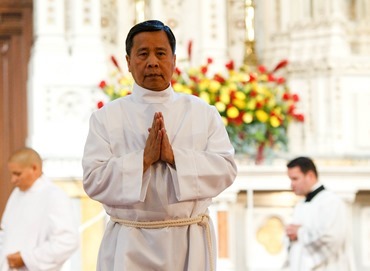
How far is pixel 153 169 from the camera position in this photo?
153 inches

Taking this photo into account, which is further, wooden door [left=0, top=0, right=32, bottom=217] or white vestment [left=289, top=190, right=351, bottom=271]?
wooden door [left=0, top=0, right=32, bottom=217]

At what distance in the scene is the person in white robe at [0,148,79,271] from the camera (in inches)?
237

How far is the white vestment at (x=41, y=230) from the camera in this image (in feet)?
19.7

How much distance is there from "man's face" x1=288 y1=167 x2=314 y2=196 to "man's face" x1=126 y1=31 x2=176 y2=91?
9.85ft

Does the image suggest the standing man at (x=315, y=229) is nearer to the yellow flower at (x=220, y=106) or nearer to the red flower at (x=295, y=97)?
the yellow flower at (x=220, y=106)

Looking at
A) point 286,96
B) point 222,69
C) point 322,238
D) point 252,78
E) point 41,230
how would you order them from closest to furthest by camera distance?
1. point 41,230
2. point 322,238
3. point 252,78
4. point 286,96
5. point 222,69

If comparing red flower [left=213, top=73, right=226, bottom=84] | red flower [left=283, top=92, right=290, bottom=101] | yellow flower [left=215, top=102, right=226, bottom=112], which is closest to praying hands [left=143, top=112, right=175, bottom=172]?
yellow flower [left=215, top=102, right=226, bottom=112]

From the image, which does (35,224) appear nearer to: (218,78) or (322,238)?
(322,238)

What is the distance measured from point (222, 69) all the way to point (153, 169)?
15.7 ft

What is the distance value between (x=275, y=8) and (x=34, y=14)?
2129 millimetres

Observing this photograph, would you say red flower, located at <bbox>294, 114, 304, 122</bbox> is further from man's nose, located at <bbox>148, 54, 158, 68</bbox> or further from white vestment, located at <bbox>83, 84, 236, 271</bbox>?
man's nose, located at <bbox>148, 54, 158, 68</bbox>

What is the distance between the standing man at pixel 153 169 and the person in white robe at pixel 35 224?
2.09 m

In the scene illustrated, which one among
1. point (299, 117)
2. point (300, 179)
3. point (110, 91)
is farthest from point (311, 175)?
point (110, 91)

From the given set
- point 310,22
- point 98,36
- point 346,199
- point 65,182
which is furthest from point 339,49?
point 65,182
